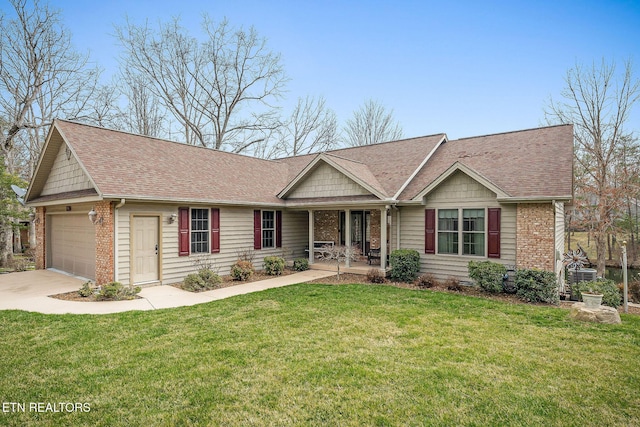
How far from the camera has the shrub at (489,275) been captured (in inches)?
365

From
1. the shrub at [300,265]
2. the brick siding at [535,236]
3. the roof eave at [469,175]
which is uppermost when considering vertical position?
the roof eave at [469,175]

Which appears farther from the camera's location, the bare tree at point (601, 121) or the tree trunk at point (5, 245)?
the bare tree at point (601, 121)

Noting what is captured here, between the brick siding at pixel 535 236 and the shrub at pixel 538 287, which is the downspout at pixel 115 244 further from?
the brick siding at pixel 535 236

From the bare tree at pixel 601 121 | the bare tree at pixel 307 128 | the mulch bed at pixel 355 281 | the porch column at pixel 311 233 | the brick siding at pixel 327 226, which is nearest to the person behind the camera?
the mulch bed at pixel 355 281

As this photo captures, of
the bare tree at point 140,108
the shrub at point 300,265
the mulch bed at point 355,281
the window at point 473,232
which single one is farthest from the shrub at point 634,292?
the bare tree at point 140,108

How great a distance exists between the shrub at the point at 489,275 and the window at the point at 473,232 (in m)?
0.86

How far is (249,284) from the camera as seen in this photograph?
10672 millimetres

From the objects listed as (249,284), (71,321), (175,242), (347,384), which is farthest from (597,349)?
(175,242)

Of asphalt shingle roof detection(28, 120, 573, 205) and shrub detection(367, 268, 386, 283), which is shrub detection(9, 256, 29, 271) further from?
shrub detection(367, 268, 386, 283)

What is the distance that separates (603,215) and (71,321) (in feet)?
72.2

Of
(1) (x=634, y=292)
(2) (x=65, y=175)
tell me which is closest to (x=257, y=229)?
(2) (x=65, y=175)

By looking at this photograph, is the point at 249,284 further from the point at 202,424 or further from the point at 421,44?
the point at 421,44

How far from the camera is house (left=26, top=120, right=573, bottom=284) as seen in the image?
952 cm

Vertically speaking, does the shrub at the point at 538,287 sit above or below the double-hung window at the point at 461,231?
below
